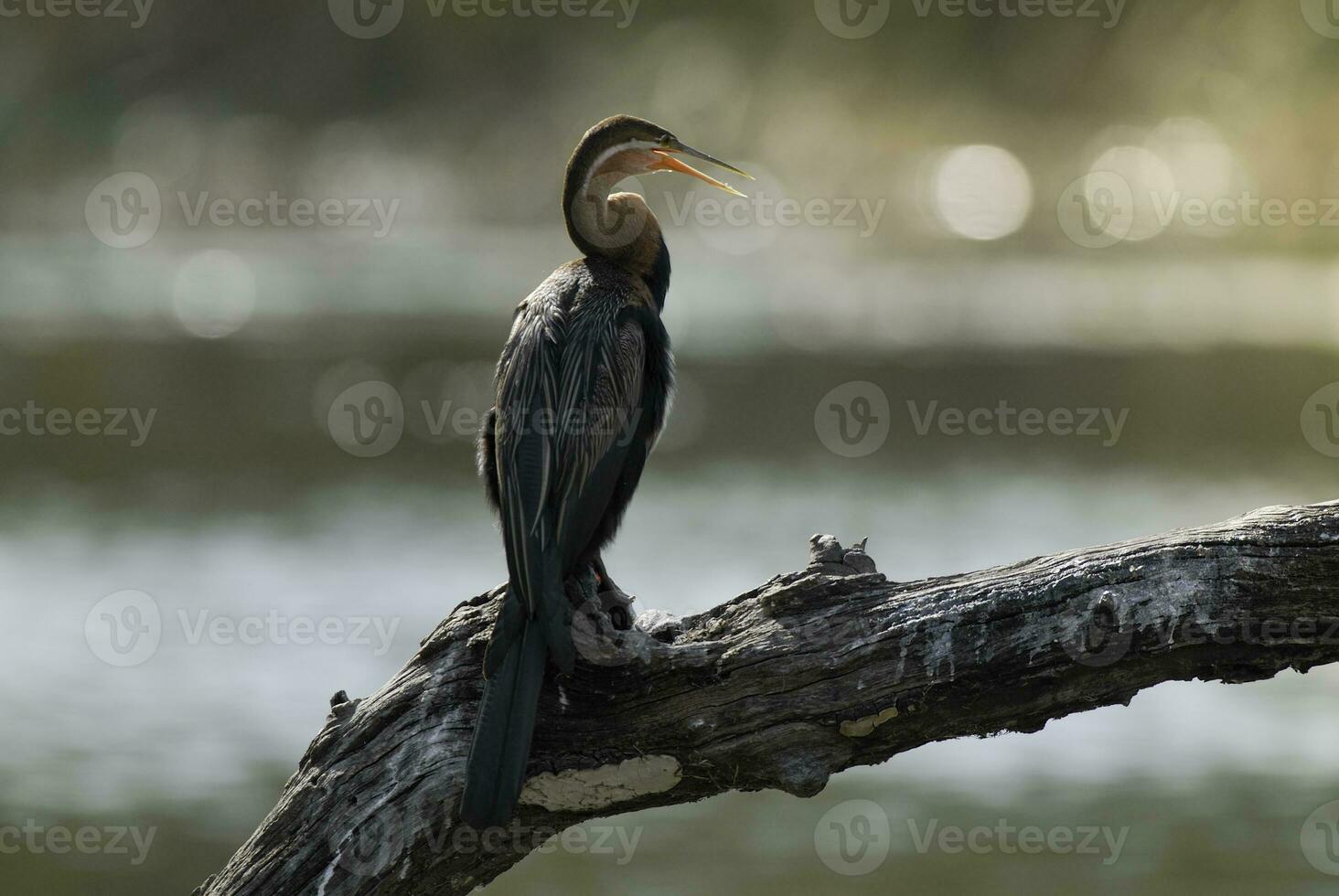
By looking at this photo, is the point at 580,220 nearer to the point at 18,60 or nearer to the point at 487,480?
the point at 487,480

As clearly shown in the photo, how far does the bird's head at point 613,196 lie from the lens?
4562mm

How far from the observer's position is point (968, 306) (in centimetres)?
1867

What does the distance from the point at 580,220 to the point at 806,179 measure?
22.5m

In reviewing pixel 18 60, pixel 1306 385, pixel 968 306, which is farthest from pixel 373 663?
pixel 18 60

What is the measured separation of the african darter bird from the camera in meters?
3.47
